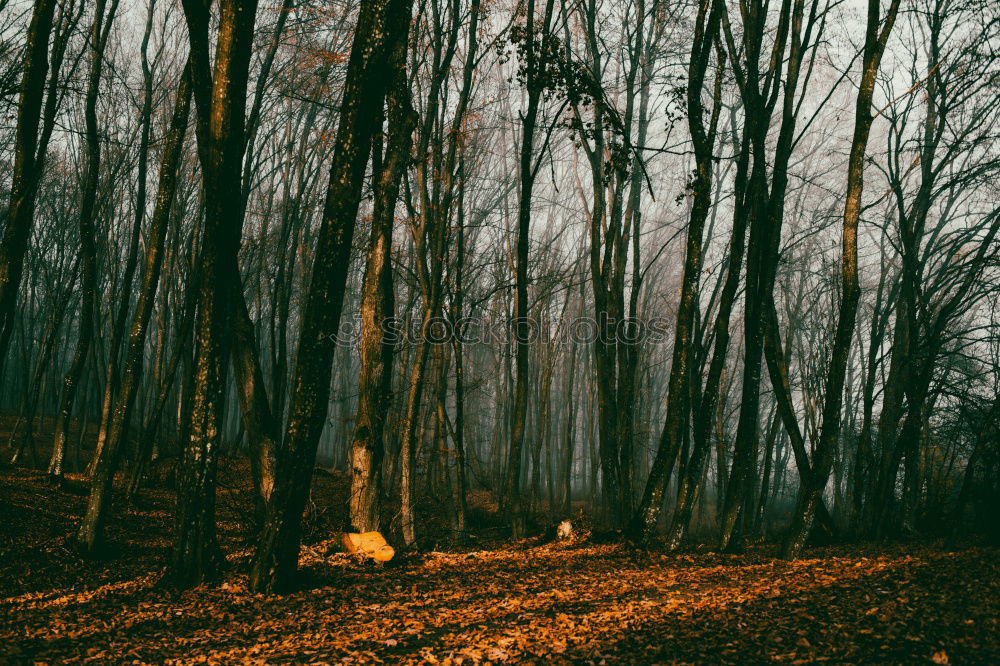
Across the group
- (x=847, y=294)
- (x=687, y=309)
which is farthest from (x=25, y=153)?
(x=847, y=294)

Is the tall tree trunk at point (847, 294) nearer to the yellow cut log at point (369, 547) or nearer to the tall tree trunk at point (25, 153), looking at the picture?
the yellow cut log at point (369, 547)

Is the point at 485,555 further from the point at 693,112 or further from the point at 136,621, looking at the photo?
the point at 693,112

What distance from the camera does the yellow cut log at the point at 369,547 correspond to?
7.61m

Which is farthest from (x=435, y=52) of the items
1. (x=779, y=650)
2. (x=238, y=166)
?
(x=779, y=650)

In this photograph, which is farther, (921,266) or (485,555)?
(921,266)

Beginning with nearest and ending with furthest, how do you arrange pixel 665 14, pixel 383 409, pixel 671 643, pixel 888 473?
pixel 671 643, pixel 383 409, pixel 888 473, pixel 665 14

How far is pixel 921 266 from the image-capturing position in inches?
475

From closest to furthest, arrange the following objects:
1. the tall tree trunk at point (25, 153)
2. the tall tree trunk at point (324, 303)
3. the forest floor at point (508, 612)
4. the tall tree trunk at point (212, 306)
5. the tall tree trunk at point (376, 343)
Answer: the forest floor at point (508, 612) < the tall tree trunk at point (324, 303) < the tall tree trunk at point (212, 306) < the tall tree trunk at point (25, 153) < the tall tree trunk at point (376, 343)

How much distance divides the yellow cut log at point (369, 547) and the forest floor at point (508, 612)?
176 millimetres

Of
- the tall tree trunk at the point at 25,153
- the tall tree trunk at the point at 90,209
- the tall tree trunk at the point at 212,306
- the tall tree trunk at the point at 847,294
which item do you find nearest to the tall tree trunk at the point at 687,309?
the tall tree trunk at the point at 847,294

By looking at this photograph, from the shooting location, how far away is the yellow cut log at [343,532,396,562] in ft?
25.0

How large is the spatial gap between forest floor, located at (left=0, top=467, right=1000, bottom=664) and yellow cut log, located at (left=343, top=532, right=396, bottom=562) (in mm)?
176

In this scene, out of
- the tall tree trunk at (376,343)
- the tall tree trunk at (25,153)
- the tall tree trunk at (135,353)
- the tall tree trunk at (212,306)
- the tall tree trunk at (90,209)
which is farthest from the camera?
Result: the tall tree trunk at (90,209)

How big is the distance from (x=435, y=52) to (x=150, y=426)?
25.1 ft
